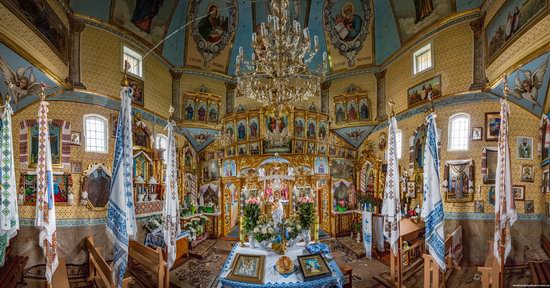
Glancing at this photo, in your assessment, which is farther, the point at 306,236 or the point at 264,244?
the point at 306,236

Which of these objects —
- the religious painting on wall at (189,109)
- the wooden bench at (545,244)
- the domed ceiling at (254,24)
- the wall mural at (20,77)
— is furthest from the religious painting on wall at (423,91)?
the wall mural at (20,77)

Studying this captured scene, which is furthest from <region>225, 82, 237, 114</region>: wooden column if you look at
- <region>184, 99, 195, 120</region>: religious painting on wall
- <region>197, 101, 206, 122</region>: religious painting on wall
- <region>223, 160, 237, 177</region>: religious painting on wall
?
<region>223, 160, 237, 177</region>: religious painting on wall

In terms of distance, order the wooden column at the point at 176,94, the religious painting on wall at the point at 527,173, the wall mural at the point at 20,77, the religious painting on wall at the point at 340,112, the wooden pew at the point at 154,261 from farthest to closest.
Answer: the religious painting on wall at the point at 340,112 → the wooden column at the point at 176,94 → the religious painting on wall at the point at 527,173 → the wooden pew at the point at 154,261 → the wall mural at the point at 20,77

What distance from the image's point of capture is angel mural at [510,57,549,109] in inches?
222

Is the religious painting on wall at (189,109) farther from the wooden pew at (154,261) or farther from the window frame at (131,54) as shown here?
the wooden pew at (154,261)

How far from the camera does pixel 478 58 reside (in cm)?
761

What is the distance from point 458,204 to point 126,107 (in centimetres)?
921

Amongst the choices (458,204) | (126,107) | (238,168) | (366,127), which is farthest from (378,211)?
(126,107)

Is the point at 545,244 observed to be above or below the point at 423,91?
below

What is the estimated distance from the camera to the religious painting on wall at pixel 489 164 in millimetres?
7496

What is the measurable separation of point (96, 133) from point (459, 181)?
37.1 feet

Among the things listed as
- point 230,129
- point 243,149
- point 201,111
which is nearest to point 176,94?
point 201,111

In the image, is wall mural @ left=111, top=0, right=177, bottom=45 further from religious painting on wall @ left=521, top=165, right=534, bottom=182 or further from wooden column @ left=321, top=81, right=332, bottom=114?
religious painting on wall @ left=521, top=165, right=534, bottom=182

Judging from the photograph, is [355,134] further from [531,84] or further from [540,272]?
[540,272]
